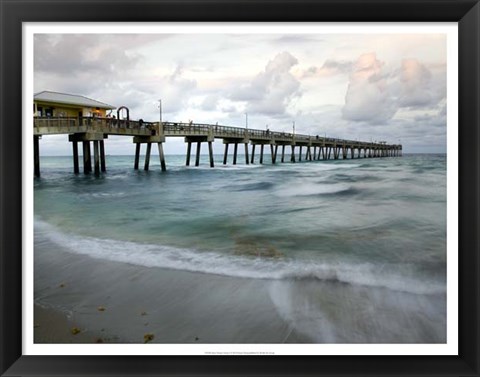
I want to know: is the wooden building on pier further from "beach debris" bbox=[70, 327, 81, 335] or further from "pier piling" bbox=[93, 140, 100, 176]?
"beach debris" bbox=[70, 327, 81, 335]

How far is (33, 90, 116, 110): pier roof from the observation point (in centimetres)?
203

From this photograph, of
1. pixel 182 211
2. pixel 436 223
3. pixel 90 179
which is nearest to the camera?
pixel 436 223

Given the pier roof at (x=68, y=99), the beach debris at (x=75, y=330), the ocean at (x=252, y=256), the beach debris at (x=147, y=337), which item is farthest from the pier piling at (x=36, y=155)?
the beach debris at (x=147, y=337)

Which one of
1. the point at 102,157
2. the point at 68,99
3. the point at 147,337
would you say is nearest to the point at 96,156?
the point at 102,157

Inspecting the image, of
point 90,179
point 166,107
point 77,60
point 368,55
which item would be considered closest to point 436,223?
point 368,55

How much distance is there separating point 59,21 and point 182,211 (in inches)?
66.0

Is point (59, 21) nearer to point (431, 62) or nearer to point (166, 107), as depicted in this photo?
point (166, 107)

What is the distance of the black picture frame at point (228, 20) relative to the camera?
170 centimetres

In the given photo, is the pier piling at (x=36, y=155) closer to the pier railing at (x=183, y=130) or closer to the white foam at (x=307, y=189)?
the pier railing at (x=183, y=130)

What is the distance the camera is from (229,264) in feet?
7.94

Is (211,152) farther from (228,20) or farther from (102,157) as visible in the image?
(228,20)

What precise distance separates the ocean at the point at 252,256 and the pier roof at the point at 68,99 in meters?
0.42

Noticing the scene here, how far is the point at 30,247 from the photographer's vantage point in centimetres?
180

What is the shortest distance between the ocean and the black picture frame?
5.0 inches
